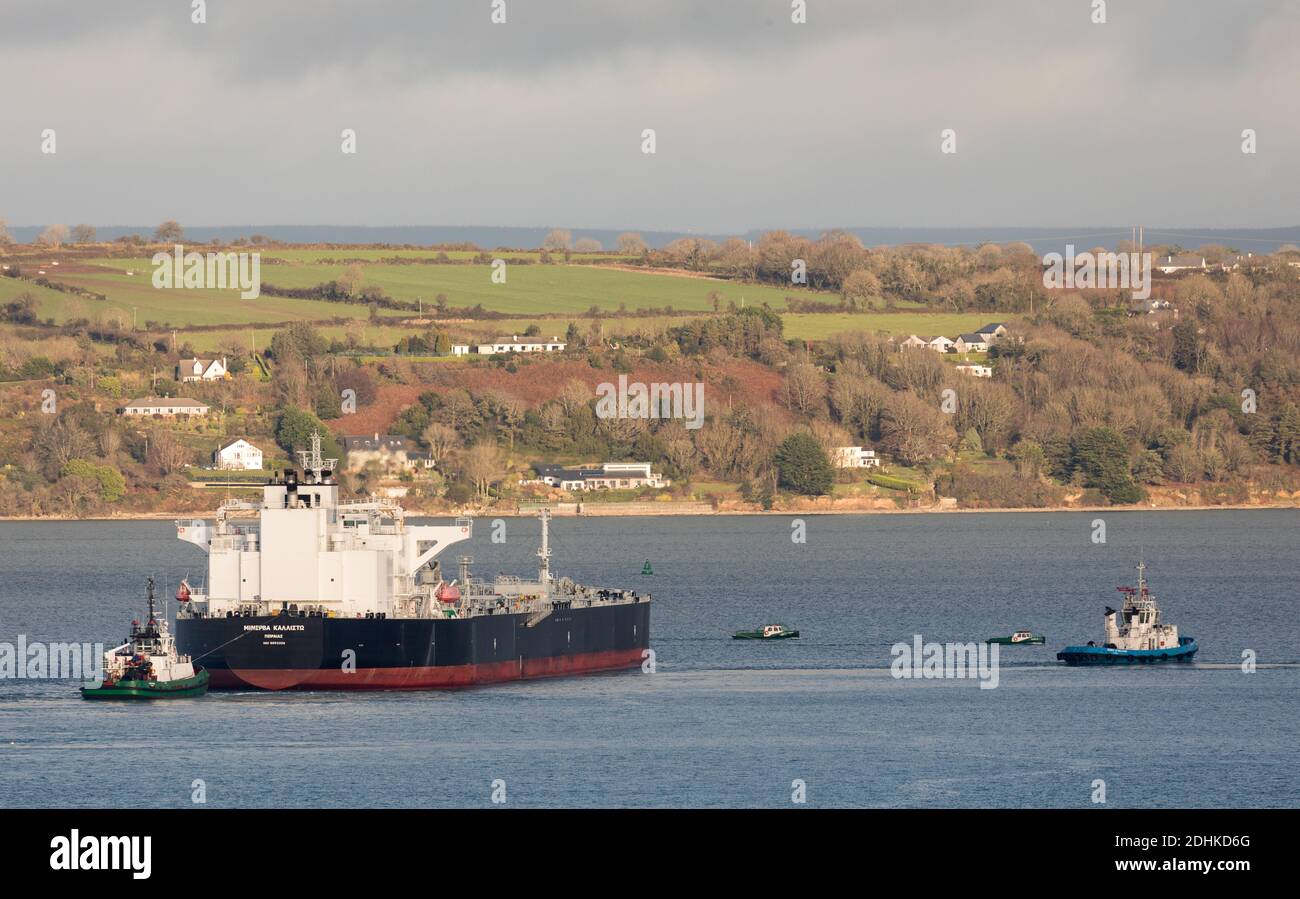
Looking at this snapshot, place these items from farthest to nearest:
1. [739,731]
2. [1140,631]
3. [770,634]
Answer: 1. [770,634]
2. [1140,631]
3. [739,731]

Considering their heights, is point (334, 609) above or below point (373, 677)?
above

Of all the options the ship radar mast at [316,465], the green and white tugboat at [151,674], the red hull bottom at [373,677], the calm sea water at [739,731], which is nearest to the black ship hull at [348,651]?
the red hull bottom at [373,677]

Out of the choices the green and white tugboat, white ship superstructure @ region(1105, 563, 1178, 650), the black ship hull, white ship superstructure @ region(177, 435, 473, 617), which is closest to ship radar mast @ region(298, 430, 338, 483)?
white ship superstructure @ region(177, 435, 473, 617)

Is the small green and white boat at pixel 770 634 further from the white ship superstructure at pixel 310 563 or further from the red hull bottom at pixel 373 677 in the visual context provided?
the white ship superstructure at pixel 310 563

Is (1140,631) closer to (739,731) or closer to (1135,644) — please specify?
(1135,644)

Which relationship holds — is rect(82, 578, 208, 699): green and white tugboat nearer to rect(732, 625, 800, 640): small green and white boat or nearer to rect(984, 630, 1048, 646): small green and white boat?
rect(732, 625, 800, 640): small green and white boat

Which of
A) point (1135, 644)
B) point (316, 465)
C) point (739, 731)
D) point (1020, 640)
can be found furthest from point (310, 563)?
point (1135, 644)

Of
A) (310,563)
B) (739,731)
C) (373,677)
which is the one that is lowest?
(739,731)
